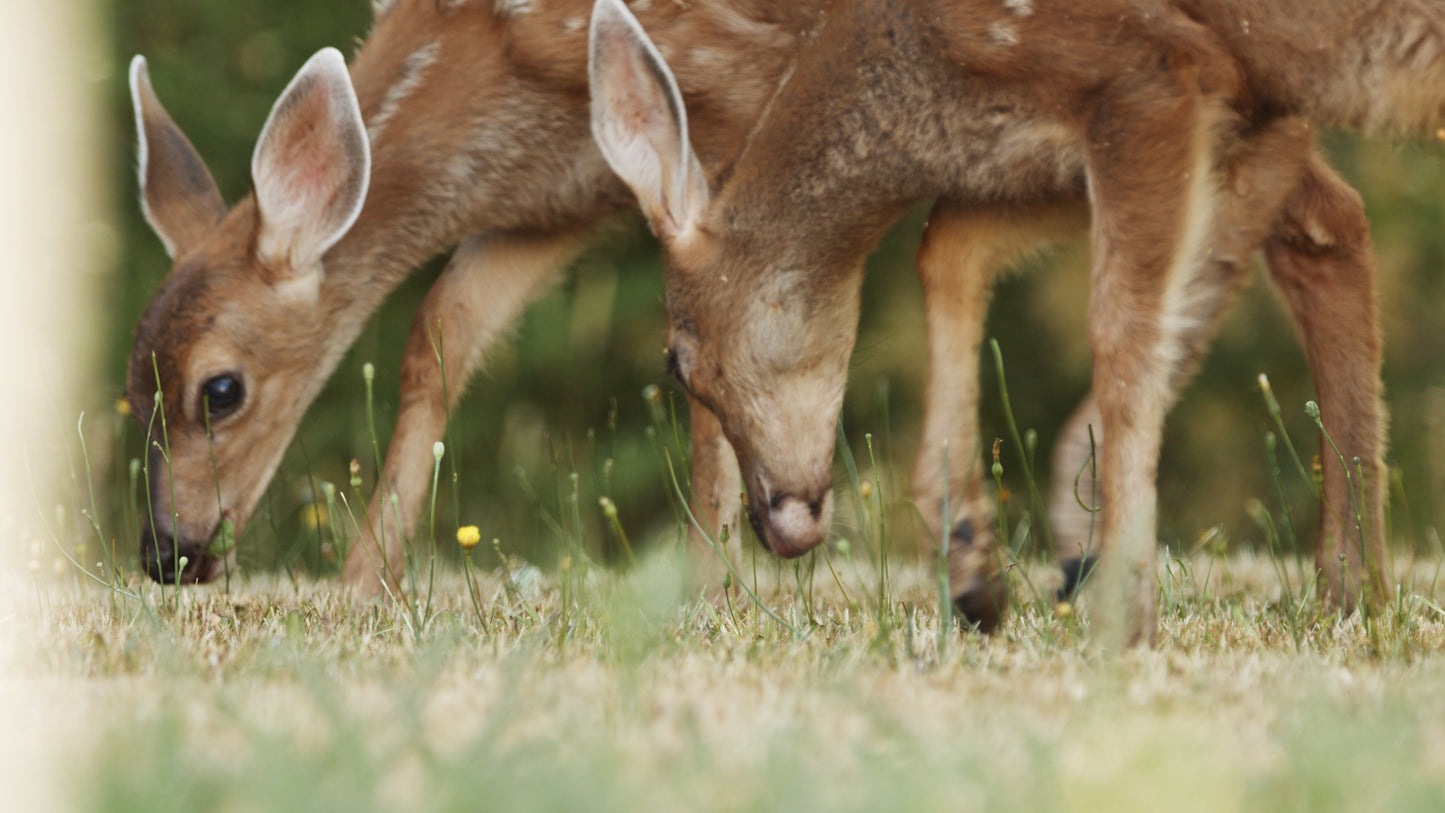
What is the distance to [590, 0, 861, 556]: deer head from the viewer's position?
3.96 m

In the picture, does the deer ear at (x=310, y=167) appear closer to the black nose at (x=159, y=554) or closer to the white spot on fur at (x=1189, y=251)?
the black nose at (x=159, y=554)

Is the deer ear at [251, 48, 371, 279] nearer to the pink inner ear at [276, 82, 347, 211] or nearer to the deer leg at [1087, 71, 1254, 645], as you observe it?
the pink inner ear at [276, 82, 347, 211]

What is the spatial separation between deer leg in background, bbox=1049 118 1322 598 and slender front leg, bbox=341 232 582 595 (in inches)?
81.4

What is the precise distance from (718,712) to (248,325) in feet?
9.32

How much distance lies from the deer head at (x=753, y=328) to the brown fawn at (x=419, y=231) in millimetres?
355

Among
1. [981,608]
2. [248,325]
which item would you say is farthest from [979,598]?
[248,325]

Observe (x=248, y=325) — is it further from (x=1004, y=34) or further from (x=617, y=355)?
(x=617, y=355)

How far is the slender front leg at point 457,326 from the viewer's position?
4914 millimetres

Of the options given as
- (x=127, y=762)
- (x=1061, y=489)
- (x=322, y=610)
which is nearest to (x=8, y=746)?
(x=127, y=762)

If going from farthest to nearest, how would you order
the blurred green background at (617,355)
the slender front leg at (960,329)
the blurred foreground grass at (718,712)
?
the blurred green background at (617,355)
the slender front leg at (960,329)
the blurred foreground grass at (718,712)

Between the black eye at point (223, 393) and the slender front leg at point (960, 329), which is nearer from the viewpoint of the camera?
the slender front leg at point (960, 329)

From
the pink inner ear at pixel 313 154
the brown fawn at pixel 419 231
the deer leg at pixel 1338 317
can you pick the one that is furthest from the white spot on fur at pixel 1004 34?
the pink inner ear at pixel 313 154

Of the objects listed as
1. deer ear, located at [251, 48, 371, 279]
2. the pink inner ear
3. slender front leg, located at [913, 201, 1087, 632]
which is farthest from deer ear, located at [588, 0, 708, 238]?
the pink inner ear

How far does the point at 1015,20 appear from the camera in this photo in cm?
358
